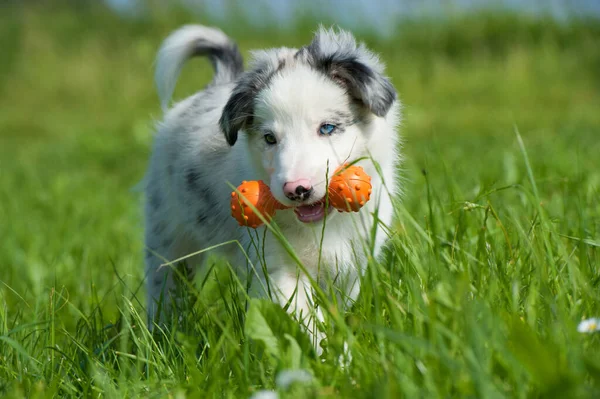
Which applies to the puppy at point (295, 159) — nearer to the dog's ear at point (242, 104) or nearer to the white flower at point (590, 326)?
the dog's ear at point (242, 104)

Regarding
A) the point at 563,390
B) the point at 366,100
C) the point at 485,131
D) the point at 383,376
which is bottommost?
the point at 485,131

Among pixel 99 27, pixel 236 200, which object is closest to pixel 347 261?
pixel 236 200

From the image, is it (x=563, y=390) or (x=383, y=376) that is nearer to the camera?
(x=563, y=390)

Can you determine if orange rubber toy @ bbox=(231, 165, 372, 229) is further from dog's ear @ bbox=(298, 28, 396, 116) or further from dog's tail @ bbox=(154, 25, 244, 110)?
dog's tail @ bbox=(154, 25, 244, 110)

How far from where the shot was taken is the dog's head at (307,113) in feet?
7.61

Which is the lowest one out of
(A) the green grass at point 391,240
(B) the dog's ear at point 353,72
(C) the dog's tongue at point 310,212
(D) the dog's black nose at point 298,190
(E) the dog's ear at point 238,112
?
(A) the green grass at point 391,240

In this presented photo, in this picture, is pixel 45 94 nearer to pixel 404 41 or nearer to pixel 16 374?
pixel 404 41

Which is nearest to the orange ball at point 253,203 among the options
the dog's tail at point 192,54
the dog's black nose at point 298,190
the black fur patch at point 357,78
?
the dog's black nose at point 298,190

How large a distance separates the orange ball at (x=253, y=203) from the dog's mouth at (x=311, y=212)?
81 mm

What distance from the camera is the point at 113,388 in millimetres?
1780

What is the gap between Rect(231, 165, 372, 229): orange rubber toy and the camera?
2.29 meters

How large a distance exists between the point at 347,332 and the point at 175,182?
1912 millimetres

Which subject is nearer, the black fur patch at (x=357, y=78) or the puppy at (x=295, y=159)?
the puppy at (x=295, y=159)

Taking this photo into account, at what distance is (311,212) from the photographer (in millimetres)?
2400
